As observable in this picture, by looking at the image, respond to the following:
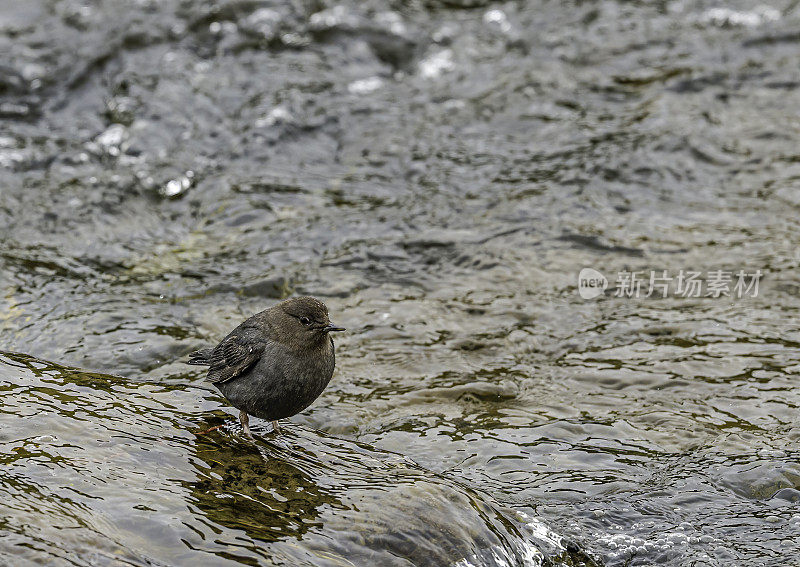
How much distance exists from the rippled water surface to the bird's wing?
0.27 m

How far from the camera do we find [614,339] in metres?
6.51

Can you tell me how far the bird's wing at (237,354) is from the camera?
482cm

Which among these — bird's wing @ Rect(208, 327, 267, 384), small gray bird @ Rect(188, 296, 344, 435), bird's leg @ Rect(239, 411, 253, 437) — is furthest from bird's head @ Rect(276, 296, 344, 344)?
bird's leg @ Rect(239, 411, 253, 437)

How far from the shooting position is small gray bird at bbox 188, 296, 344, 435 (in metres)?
4.69

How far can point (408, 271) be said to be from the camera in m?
7.54

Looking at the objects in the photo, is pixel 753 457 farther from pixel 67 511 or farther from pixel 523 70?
pixel 523 70

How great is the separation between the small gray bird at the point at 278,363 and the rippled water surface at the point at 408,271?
225 millimetres

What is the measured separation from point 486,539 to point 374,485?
1.84ft

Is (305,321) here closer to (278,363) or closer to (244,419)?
(278,363)

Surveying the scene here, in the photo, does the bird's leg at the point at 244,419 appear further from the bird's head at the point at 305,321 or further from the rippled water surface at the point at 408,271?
the bird's head at the point at 305,321

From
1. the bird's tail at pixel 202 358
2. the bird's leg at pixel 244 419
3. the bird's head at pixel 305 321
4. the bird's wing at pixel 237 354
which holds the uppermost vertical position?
the bird's head at pixel 305 321

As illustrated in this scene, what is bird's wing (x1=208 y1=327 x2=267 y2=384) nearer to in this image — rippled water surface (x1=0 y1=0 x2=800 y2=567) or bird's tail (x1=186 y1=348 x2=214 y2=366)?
bird's tail (x1=186 y1=348 x2=214 y2=366)

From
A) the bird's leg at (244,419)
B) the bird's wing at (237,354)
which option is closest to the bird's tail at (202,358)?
the bird's wing at (237,354)

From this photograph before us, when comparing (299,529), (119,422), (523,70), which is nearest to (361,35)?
(523,70)
